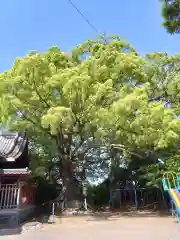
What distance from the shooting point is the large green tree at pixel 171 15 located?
5.81 metres

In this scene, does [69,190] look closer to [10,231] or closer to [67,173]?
[67,173]

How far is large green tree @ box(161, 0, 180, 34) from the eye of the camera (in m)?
5.81

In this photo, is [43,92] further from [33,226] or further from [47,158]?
[33,226]

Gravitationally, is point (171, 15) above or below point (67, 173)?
above

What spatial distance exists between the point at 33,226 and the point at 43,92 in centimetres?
681

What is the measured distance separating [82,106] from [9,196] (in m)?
5.66

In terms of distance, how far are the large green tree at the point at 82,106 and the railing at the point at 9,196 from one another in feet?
10.5

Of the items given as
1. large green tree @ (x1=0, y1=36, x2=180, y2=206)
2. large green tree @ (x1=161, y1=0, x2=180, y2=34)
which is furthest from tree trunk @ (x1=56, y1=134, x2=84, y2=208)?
large green tree @ (x1=161, y1=0, x2=180, y2=34)

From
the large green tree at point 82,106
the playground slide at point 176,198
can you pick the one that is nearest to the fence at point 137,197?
the large green tree at point 82,106

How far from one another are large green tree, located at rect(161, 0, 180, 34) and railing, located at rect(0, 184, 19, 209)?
8753 mm

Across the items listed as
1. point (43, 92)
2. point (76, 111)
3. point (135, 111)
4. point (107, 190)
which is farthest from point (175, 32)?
point (107, 190)

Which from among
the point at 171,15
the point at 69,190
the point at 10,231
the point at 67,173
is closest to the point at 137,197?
the point at 69,190

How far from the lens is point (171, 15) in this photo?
5.88 metres

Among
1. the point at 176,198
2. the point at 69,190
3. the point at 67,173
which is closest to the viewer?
the point at 176,198
